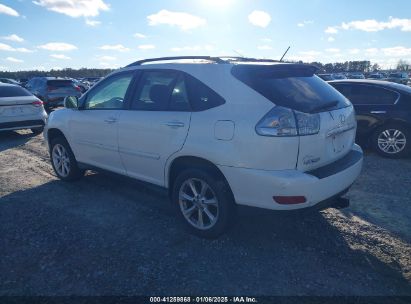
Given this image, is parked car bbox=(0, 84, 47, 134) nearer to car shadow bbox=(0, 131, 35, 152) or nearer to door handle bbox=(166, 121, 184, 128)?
car shadow bbox=(0, 131, 35, 152)

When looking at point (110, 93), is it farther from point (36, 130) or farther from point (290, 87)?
→ point (36, 130)

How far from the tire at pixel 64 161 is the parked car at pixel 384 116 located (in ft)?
18.3

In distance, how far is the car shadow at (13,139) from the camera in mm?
9016

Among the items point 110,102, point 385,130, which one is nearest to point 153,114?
point 110,102

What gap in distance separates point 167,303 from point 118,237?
1289 mm

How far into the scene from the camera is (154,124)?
3.83 meters

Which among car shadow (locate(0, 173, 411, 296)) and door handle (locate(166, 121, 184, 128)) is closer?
car shadow (locate(0, 173, 411, 296))

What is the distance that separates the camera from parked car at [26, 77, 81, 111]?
625 inches

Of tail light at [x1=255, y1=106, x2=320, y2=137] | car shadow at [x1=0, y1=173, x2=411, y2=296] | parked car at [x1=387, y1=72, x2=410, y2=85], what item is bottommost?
parked car at [x1=387, y1=72, x2=410, y2=85]

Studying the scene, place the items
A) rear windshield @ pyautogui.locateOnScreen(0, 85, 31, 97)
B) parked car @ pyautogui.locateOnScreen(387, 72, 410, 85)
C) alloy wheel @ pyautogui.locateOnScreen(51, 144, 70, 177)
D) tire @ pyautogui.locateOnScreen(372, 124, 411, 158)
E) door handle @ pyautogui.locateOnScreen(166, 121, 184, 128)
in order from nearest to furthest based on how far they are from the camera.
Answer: door handle @ pyautogui.locateOnScreen(166, 121, 184, 128)
alloy wheel @ pyautogui.locateOnScreen(51, 144, 70, 177)
tire @ pyautogui.locateOnScreen(372, 124, 411, 158)
rear windshield @ pyautogui.locateOnScreen(0, 85, 31, 97)
parked car @ pyautogui.locateOnScreen(387, 72, 410, 85)

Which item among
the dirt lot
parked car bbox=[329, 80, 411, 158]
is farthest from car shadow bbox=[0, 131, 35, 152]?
parked car bbox=[329, 80, 411, 158]

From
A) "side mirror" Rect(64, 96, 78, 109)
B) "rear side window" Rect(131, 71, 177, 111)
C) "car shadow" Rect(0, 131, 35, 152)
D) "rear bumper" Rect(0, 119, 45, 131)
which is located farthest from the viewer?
"rear bumper" Rect(0, 119, 45, 131)

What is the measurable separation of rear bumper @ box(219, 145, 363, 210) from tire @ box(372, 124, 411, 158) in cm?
410

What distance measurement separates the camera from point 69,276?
10.2 ft
